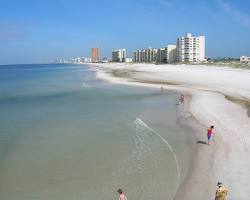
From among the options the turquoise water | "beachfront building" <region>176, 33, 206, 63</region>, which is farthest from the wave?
"beachfront building" <region>176, 33, 206, 63</region>

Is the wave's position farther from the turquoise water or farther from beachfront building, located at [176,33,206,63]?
beachfront building, located at [176,33,206,63]

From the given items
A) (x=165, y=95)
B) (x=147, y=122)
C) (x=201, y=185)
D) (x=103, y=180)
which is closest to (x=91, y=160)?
(x=103, y=180)

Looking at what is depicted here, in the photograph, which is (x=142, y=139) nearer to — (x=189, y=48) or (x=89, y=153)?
(x=89, y=153)

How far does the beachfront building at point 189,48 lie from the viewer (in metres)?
171

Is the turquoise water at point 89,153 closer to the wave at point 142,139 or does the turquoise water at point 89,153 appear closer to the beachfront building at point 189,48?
the wave at point 142,139

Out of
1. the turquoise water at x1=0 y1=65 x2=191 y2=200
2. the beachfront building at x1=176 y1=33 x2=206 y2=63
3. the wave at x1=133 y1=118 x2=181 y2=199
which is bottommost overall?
the turquoise water at x1=0 y1=65 x2=191 y2=200

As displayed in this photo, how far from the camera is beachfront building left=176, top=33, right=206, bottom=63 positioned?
17061 centimetres

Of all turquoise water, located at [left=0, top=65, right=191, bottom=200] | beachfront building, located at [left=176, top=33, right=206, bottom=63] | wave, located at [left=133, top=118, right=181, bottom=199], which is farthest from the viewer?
beachfront building, located at [left=176, top=33, right=206, bottom=63]

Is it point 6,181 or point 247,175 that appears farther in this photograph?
point 6,181

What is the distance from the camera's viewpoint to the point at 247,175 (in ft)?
47.3

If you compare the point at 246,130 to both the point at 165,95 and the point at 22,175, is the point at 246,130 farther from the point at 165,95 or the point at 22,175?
the point at 165,95

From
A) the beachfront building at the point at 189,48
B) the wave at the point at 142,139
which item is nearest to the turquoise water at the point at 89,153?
the wave at the point at 142,139

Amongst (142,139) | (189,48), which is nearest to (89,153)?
(142,139)

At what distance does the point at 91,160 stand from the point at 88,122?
32.9 feet
